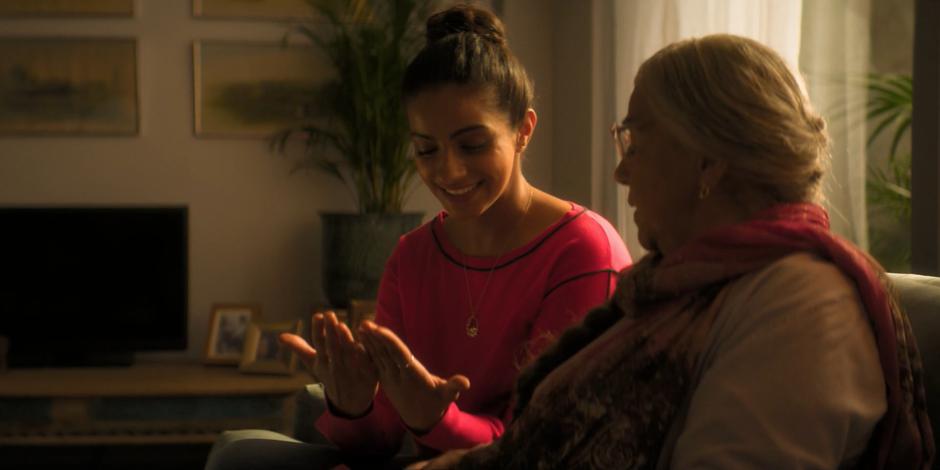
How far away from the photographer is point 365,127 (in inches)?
170

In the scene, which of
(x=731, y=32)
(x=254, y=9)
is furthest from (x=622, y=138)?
(x=254, y=9)

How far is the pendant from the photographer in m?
1.83

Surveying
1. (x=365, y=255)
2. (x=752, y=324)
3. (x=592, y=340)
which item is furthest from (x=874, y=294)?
(x=365, y=255)

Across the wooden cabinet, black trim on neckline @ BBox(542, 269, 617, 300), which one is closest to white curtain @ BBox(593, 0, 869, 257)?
black trim on neckline @ BBox(542, 269, 617, 300)

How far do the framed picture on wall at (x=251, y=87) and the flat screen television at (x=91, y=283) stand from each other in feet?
1.44

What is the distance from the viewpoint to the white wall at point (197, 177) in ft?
14.9

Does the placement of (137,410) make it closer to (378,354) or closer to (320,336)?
(320,336)

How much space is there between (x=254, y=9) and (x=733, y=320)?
3775 millimetres

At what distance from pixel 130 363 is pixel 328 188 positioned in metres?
1.09

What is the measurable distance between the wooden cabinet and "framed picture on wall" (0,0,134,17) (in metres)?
1.54

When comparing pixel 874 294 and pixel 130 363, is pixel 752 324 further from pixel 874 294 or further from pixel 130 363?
pixel 130 363

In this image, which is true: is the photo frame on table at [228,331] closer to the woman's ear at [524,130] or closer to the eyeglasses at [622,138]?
the woman's ear at [524,130]

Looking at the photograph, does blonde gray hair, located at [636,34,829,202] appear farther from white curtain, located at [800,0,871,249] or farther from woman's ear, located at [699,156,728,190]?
white curtain, located at [800,0,871,249]

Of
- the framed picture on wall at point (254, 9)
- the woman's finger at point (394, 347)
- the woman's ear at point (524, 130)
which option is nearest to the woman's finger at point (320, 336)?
the woman's finger at point (394, 347)
